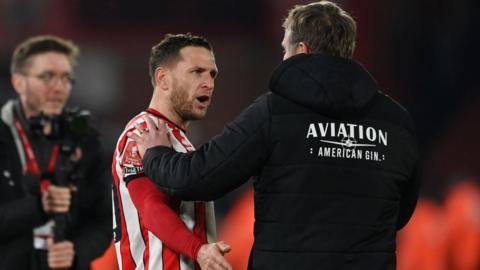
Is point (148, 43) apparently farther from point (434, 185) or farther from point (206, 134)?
point (434, 185)

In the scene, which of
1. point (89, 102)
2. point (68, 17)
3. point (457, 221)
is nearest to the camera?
point (457, 221)

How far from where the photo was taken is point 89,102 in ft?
41.9

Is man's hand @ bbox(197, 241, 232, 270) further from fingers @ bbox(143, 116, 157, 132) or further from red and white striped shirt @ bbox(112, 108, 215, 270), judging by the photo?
fingers @ bbox(143, 116, 157, 132)

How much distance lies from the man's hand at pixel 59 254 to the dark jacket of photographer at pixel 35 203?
155 mm

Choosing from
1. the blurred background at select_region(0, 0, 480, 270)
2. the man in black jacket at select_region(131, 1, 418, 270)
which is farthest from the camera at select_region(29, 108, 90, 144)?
the blurred background at select_region(0, 0, 480, 270)

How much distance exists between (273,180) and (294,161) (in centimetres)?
8

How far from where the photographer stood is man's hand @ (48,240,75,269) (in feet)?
12.9

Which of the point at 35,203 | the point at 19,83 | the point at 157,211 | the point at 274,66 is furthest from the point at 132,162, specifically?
the point at 274,66

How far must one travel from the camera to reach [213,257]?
2.77m

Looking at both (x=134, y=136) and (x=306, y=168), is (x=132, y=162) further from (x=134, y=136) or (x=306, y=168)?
(x=306, y=168)

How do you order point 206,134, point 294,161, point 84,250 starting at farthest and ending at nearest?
A: point 206,134 < point 84,250 < point 294,161

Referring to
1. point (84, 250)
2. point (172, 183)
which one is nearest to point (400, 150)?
point (172, 183)

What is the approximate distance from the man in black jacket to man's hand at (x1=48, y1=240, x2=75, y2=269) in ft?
3.95

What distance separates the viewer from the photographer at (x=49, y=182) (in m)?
3.99
